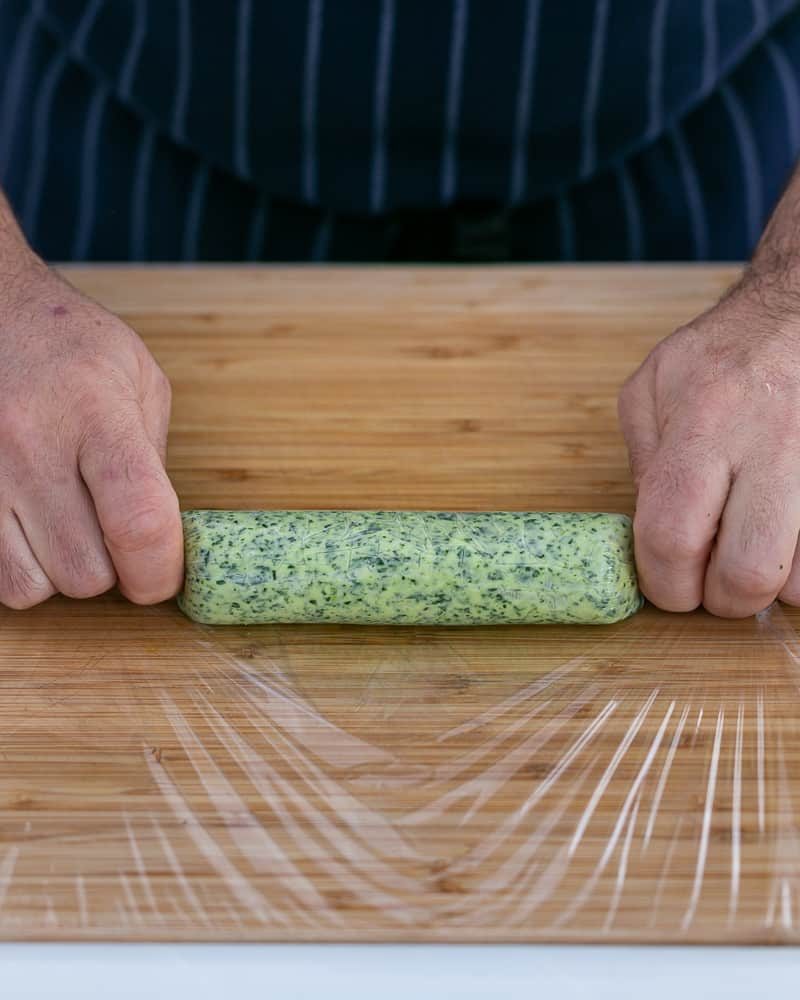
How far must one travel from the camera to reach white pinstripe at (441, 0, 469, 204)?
2.01 m

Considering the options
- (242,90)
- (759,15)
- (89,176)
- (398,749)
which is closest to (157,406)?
(398,749)

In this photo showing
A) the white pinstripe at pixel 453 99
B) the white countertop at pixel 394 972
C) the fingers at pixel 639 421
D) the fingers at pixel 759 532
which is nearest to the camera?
the white countertop at pixel 394 972

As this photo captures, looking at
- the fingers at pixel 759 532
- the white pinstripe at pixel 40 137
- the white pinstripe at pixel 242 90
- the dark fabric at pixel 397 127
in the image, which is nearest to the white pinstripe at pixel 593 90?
the dark fabric at pixel 397 127

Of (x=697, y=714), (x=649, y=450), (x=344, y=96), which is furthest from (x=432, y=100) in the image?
(x=697, y=714)

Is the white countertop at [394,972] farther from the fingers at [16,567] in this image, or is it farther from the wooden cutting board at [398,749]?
the fingers at [16,567]

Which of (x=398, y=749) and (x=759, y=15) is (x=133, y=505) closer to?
(x=398, y=749)

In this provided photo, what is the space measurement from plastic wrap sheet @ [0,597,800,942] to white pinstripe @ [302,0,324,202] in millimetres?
1044

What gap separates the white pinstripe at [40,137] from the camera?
7.23 ft

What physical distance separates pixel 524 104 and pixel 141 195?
0.74 m

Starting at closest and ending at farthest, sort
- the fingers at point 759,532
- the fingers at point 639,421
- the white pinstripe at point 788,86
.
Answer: the fingers at point 759,532 → the fingers at point 639,421 → the white pinstripe at point 788,86

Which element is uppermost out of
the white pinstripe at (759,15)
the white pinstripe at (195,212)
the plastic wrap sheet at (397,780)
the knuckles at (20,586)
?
the white pinstripe at (759,15)

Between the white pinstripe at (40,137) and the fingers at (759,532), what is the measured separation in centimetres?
152

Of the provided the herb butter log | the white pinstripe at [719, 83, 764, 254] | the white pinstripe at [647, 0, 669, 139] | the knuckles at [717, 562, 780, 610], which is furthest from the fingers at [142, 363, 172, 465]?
the white pinstripe at [719, 83, 764, 254]

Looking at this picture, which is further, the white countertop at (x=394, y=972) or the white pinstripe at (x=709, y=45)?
the white pinstripe at (x=709, y=45)
